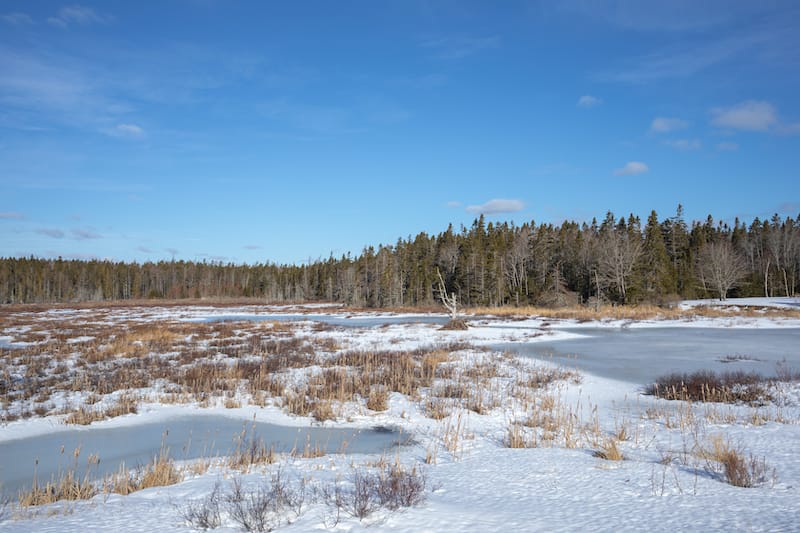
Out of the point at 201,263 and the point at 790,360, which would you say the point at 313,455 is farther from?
the point at 201,263

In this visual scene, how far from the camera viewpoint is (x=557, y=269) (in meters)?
71.5

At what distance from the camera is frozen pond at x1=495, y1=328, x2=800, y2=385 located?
649 inches

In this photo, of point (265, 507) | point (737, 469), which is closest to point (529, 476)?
point (737, 469)

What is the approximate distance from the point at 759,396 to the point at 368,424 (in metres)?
9.33

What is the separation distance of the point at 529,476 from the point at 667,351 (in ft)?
60.0

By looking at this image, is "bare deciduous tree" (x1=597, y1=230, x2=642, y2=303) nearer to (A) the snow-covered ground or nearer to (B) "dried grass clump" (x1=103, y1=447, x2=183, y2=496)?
(A) the snow-covered ground

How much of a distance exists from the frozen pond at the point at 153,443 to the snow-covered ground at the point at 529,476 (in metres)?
0.44

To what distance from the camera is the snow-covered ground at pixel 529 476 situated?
4504 millimetres

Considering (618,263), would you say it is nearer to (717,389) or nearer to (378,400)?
(717,389)

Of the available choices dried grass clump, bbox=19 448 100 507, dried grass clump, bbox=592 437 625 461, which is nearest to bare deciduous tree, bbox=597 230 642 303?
dried grass clump, bbox=592 437 625 461

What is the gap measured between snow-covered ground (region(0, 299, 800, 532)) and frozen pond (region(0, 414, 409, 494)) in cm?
44

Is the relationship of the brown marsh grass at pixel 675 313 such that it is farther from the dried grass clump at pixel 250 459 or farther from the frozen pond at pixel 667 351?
the dried grass clump at pixel 250 459

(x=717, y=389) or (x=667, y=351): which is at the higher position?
(x=717, y=389)

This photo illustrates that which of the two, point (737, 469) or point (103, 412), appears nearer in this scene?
point (737, 469)
